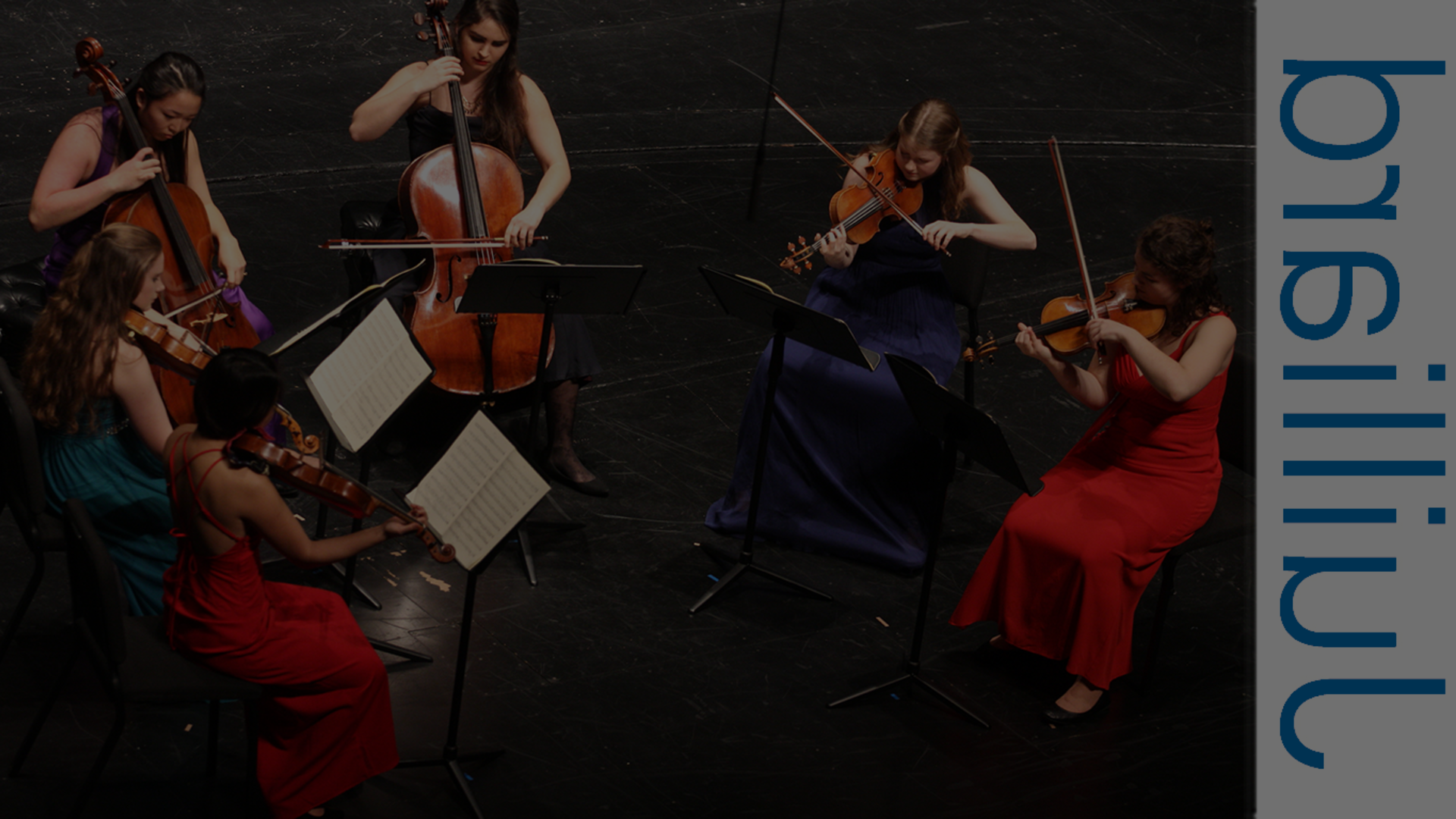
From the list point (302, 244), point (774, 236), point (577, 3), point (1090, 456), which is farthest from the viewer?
point (577, 3)

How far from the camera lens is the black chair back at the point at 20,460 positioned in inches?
112

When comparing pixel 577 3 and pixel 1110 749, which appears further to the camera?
pixel 577 3

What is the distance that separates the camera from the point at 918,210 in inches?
155

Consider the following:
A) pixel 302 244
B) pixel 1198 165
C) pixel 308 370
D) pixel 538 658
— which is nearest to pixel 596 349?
pixel 308 370

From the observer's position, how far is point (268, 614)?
2746 mm

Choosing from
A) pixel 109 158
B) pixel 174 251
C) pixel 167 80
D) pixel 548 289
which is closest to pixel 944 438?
pixel 548 289

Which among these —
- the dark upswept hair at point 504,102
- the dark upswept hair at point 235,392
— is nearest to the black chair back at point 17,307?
the dark upswept hair at point 504,102

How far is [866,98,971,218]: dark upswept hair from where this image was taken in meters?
3.73

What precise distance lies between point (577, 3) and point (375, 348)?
484 cm

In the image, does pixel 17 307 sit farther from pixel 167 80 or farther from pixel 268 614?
pixel 268 614

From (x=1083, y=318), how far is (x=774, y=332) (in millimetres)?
770

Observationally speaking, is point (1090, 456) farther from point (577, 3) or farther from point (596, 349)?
point (577, 3)

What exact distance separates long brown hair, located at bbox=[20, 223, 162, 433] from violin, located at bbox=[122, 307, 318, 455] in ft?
0.14

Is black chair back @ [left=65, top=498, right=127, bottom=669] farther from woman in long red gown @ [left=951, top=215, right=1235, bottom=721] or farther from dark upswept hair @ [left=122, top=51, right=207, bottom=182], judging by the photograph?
woman in long red gown @ [left=951, top=215, right=1235, bottom=721]
